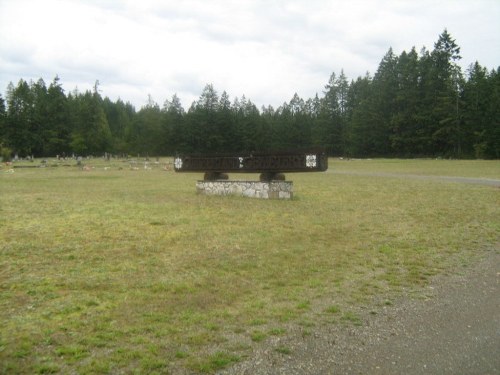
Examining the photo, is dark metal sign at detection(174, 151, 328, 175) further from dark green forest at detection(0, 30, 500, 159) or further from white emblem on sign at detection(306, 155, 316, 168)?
dark green forest at detection(0, 30, 500, 159)

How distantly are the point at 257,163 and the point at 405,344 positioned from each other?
1157 cm

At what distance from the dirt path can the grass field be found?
19 cm

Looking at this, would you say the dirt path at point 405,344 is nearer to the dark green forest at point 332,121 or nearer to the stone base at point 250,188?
the stone base at point 250,188

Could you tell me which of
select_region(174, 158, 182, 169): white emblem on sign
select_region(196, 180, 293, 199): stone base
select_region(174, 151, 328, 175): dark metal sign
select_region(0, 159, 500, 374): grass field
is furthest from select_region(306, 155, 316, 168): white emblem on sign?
select_region(174, 158, 182, 169): white emblem on sign

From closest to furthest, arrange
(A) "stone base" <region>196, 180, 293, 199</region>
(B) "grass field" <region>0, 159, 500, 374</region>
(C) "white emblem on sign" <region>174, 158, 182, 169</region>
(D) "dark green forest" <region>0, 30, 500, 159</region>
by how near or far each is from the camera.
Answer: (B) "grass field" <region>0, 159, 500, 374</region>, (A) "stone base" <region>196, 180, 293, 199</region>, (C) "white emblem on sign" <region>174, 158, 182, 169</region>, (D) "dark green forest" <region>0, 30, 500, 159</region>

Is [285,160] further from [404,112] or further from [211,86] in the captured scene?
[211,86]

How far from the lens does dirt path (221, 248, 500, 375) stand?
138 inches

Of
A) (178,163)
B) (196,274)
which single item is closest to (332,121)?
(178,163)

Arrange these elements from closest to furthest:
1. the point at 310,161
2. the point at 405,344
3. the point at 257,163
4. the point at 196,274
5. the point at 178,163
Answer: the point at 405,344, the point at 196,274, the point at 310,161, the point at 257,163, the point at 178,163

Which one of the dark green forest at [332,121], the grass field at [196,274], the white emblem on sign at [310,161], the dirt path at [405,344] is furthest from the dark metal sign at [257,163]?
the dark green forest at [332,121]

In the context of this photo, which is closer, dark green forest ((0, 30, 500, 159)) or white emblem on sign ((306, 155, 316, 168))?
white emblem on sign ((306, 155, 316, 168))

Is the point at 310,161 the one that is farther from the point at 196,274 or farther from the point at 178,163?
the point at 196,274

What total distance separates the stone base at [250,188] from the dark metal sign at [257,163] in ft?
1.60

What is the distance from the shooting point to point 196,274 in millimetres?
5996
